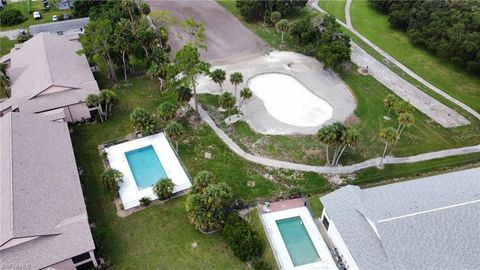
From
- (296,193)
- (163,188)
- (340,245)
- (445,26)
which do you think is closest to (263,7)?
(445,26)

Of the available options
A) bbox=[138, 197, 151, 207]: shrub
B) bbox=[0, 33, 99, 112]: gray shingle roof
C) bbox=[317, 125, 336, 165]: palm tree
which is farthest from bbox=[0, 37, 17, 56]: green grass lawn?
bbox=[317, 125, 336, 165]: palm tree

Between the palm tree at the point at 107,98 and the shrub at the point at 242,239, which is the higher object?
the palm tree at the point at 107,98

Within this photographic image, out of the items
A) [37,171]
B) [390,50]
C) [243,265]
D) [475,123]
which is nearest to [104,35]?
[37,171]

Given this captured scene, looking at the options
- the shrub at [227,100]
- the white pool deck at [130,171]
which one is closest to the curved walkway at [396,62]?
the shrub at [227,100]

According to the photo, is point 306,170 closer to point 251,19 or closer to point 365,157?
point 365,157

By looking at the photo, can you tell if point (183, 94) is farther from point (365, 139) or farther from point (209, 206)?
point (365, 139)

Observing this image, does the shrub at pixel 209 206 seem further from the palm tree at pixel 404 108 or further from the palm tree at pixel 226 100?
the palm tree at pixel 404 108
